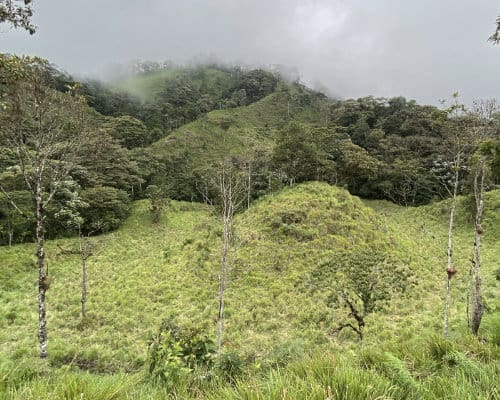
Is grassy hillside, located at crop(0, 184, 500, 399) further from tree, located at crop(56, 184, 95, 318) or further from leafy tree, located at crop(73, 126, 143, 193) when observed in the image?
leafy tree, located at crop(73, 126, 143, 193)

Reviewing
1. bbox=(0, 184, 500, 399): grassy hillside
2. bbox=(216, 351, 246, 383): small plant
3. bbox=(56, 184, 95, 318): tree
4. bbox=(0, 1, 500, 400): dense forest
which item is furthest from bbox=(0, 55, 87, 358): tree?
bbox=(216, 351, 246, 383): small plant

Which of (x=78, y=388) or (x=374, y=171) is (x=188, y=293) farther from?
(x=374, y=171)

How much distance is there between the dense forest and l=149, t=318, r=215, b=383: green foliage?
0.13ft

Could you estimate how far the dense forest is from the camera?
2838mm

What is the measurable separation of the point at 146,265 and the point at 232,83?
99.3 metres

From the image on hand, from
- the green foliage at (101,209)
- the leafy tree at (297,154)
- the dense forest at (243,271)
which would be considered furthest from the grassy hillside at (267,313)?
the leafy tree at (297,154)

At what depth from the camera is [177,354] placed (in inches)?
154

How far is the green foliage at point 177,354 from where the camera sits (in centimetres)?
344

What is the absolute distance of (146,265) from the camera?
19.2 metres

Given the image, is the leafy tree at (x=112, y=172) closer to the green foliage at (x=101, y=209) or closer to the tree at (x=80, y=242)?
the green foliage at (x=101, y=209)

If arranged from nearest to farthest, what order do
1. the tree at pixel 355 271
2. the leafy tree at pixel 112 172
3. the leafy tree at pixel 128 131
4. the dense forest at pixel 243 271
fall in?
1. the dense forest at pixel 243 271
2. the tree at pixel 355 271
3. the leafy tree at pixel 112 172
4. the leafy tree at pixel 128 131

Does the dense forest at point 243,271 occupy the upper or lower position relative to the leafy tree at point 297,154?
lower

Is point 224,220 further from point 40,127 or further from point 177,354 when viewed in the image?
point 40,127

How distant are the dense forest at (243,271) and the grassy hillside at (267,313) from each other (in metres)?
0.04
